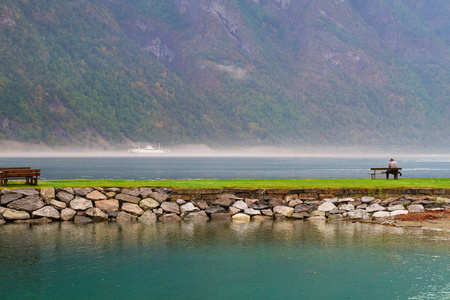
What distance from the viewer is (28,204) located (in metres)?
27.9

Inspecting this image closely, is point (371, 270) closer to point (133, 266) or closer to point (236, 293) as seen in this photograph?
point (236, 293)

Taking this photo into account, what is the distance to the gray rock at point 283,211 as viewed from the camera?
96.6ft

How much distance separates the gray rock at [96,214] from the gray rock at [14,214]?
3153mm

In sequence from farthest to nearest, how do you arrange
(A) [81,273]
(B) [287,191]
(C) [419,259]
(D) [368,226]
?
1. (B) [287,191]
2. (D) [368,226]
3. (C) [419,259]
4. (A) [81,273]

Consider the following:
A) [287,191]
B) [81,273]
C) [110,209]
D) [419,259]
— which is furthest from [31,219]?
[419,259]

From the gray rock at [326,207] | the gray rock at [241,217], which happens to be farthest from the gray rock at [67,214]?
the gray rock at [326,207]

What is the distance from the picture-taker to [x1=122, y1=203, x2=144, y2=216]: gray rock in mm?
29031

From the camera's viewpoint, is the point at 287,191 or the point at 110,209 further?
the point at 287,191

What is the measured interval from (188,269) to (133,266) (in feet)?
6.52

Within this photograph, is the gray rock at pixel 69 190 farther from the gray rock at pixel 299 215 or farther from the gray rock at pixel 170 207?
the gray rock at pixel 299 215

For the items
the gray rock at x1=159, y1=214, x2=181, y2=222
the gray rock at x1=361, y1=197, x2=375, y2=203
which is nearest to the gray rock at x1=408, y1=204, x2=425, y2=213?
the gray rock at x1=361, y1=197, x2=375, y2=203

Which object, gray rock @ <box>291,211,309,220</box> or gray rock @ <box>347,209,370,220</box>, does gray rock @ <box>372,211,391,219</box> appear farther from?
gray rock @ <box>291,211,309,220</box>

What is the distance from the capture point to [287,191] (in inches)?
1214

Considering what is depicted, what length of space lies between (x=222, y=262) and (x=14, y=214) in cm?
1385
